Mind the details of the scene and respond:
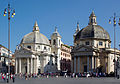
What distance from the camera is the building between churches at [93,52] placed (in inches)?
3000

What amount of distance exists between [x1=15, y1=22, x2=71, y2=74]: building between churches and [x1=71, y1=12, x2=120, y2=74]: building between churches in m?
14.0

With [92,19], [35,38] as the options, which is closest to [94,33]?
[92,19]

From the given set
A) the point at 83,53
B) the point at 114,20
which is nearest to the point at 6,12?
the point at 114,20

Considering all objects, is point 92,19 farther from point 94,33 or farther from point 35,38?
point 35,38

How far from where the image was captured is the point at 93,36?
79.0 meters

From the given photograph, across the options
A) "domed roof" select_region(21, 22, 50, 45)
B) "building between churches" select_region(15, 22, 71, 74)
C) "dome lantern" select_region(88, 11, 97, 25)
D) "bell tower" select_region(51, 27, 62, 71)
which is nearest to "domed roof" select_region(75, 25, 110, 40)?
"dome lantern" select_region(88, 11, 97, 25)

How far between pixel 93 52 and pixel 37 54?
884 inches

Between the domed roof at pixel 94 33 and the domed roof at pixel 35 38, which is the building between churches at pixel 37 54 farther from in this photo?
the domed roof at pixel 94 33

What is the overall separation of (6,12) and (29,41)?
5658cm

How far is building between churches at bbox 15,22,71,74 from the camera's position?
87.7 metres

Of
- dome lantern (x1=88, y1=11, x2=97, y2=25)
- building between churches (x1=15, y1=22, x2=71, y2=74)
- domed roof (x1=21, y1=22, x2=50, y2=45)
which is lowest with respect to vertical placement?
building between churches (x1=15, y1=22, x2=71, y2=74)

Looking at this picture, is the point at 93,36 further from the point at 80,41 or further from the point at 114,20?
the point at 114,20

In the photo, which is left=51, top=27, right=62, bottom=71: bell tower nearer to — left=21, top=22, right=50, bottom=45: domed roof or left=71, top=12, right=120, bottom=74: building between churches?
left=21, top=22, right=50, bottom=45: domed roof

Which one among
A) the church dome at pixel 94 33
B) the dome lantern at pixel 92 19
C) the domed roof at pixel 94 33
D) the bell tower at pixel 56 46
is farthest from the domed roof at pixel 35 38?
the dome lantern at pixel 92 19
